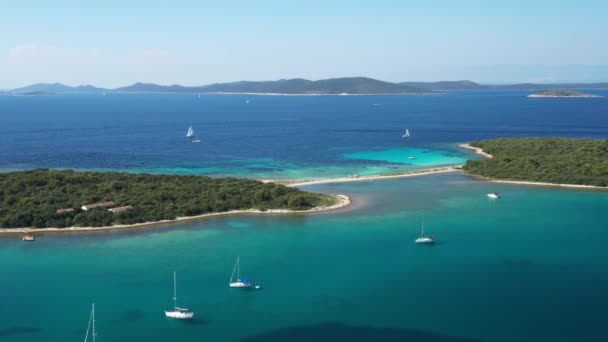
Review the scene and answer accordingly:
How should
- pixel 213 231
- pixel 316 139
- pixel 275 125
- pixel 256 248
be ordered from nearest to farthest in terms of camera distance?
pixel 256 248, pixel 213 231, pixel 316 139, pixel 275 125

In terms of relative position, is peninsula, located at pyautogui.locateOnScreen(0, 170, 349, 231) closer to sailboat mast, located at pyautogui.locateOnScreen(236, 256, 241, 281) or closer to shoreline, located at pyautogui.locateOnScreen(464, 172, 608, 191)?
sailboat mast, located at pyautogui.locateOnScreen(236, 256, 241, 281)

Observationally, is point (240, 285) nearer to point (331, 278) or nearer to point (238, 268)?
point (238, 268)

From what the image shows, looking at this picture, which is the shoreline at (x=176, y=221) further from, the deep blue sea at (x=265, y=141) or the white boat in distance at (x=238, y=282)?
the deep blue sea at (x=265, y=141)

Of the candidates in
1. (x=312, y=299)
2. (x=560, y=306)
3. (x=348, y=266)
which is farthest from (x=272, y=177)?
(x=560, y=306)

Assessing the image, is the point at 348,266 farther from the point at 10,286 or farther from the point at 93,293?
the point at 10,286

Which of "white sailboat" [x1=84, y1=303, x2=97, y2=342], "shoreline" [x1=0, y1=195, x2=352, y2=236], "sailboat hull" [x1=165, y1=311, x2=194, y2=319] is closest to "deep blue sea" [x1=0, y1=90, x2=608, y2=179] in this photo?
"shoreline" [x1=0, y1=195, x2=352, y2=236]

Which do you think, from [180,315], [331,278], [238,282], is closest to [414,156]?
[331,278]
